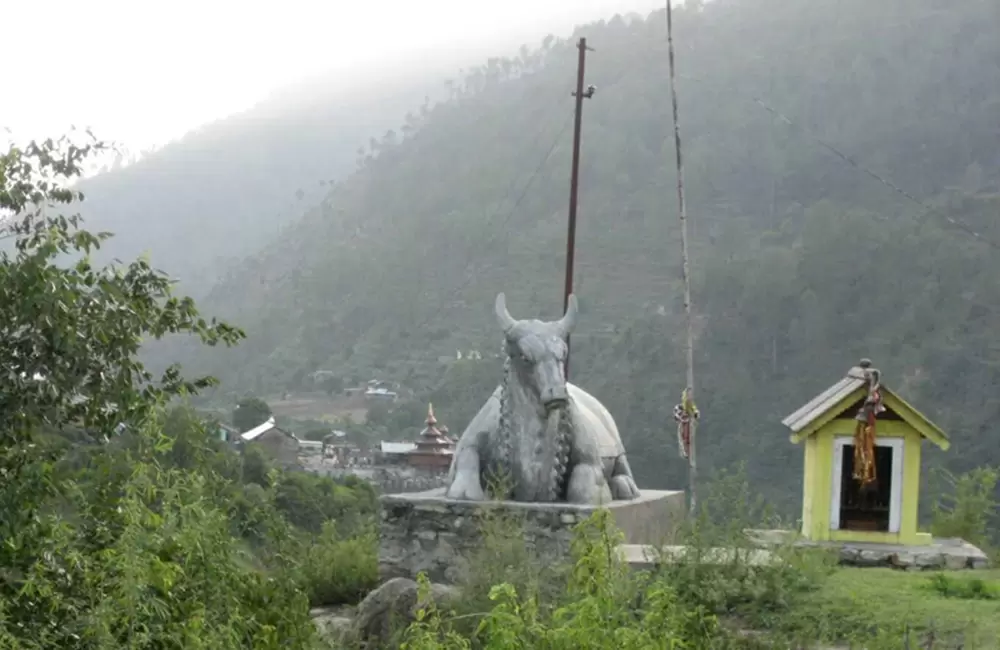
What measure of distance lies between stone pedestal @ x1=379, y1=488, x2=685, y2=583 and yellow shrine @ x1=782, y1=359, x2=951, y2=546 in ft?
5.06

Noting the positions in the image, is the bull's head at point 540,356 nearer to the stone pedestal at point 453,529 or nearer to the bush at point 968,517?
the stone pedestal at point 453,529

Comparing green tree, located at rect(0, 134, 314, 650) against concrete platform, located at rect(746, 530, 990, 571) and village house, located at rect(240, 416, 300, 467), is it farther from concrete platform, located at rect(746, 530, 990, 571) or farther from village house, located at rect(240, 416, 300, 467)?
Answer: village house, located at rect(240, 416, 300, 467)

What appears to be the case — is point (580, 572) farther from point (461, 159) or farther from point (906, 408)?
point (461, 159)

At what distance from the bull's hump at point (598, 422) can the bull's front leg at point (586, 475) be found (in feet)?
0.83

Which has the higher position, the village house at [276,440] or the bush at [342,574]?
the bush at [342,574]

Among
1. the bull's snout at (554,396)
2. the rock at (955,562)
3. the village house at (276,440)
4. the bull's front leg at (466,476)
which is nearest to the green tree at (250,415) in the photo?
the village house at (276,440)

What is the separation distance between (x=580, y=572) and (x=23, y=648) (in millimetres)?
2416

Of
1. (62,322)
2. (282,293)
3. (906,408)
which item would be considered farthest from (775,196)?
(62,322)

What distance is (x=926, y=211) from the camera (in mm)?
56719

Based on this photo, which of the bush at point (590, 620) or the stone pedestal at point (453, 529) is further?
the stone pedestal at point (453, 529)

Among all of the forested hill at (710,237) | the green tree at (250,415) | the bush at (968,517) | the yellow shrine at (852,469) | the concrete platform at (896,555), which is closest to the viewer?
the concrete platform at (896,555)

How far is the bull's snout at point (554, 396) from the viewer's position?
1147 cm

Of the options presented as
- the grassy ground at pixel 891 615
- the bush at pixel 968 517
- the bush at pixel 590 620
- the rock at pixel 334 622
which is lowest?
the rock at pixel 334 622

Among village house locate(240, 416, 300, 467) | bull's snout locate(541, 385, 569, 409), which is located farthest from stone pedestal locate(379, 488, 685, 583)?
village house locate(240, 416, 300, 467)
